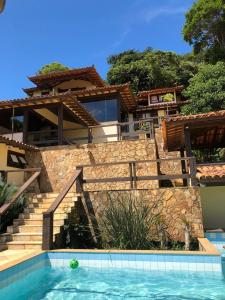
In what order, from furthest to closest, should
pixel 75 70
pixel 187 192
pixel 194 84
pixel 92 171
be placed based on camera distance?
pixel 194 84 < pixel 75 70 < pixel 92 171 < pixel 187 192

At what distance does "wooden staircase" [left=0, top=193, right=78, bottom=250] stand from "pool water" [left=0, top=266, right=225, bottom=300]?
140 centimetres

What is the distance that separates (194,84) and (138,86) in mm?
12885

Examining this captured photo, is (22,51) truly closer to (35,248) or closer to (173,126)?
(173,126)

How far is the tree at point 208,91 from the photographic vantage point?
2192 centimetres

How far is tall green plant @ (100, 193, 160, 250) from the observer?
782 centimetres

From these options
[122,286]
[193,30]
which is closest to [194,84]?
[193,30]

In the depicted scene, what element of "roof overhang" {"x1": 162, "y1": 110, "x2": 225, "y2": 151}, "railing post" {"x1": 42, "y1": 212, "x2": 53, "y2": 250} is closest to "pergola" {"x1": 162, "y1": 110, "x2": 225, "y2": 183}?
"roof overhang" {"x1": 162, "y1": 110, "x2": 225, "y2": 151}

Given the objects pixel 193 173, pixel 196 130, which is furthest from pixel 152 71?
pixel 193 173

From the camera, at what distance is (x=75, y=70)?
22438mm

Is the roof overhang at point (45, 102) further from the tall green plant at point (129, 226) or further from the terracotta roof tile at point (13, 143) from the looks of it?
the tall green plant at point (129, 226)

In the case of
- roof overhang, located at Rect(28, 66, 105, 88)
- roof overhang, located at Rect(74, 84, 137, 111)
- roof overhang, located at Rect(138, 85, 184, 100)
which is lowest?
roof overhang, located at Rect(74, 84, 137, 111)

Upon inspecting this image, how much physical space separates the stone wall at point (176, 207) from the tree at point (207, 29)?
26.8 metres

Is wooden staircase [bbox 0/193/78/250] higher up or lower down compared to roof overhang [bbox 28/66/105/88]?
lower down

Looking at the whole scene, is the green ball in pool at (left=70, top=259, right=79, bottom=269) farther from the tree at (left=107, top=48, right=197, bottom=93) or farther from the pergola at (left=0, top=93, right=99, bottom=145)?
the tree at (left=107, top=48, right=197, bottom=93)
